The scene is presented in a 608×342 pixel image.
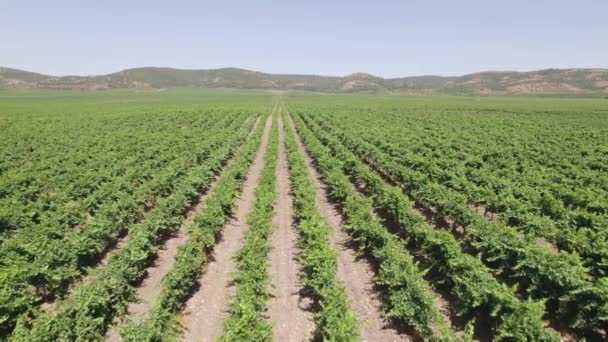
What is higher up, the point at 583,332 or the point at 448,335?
the point at 448,335

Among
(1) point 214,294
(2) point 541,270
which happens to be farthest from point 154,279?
(2) point 541,270

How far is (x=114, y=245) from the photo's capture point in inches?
533

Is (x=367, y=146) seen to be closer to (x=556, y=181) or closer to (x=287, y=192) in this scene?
(x=287, y=192)

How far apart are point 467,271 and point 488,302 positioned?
98 cm

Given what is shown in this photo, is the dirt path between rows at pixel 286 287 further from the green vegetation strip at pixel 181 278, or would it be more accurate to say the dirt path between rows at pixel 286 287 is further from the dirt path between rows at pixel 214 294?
the green vegetation strip at pixel 181 278

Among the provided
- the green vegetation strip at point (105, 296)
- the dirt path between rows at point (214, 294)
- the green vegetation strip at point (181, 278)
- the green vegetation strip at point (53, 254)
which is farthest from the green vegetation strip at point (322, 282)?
the green vegetation strip at point (53, 254)

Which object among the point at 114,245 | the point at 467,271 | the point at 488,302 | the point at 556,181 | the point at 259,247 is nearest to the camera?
the point at 488,302

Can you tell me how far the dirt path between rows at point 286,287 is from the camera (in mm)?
9219

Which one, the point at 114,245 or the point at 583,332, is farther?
the point at 114,245

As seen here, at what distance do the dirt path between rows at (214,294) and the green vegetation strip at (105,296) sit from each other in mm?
1720

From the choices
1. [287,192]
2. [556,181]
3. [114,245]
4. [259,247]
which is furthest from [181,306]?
[556,181]

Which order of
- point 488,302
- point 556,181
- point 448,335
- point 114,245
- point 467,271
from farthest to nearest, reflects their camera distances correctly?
1. point 556,181
2. point 114,245
3. point 467,271
4. point 488,302
5. point 448,335

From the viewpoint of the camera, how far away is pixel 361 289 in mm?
11055

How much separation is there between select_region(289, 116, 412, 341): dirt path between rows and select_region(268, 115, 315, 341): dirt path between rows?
1.39 m
